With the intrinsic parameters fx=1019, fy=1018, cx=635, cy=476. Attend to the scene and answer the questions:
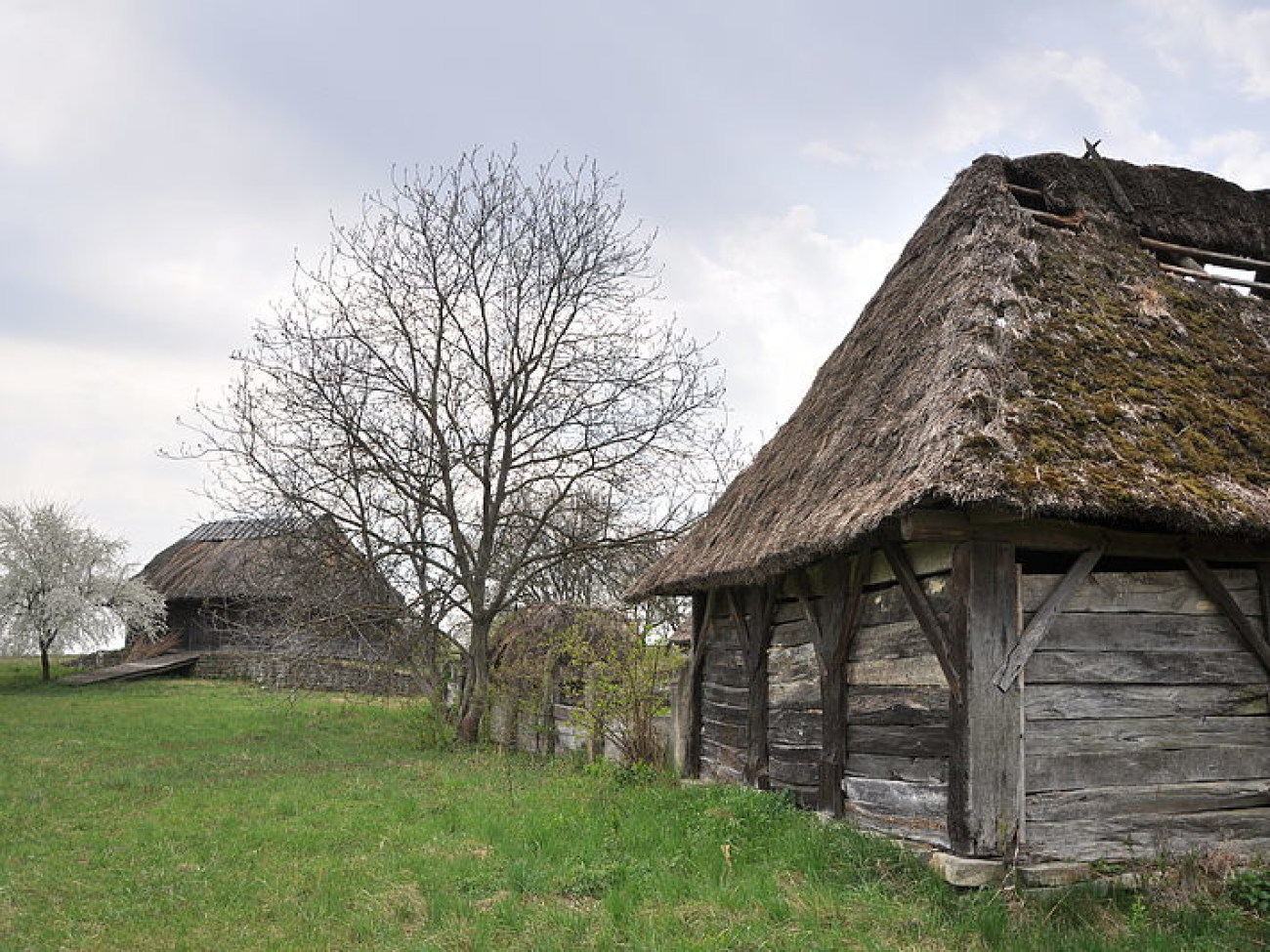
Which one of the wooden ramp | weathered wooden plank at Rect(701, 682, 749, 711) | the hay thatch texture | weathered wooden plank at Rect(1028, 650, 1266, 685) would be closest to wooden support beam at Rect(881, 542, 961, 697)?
weathered wooden plank at Rect(1028, 650, 1266, 685)

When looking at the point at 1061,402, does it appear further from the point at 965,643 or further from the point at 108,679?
the point at 108,679

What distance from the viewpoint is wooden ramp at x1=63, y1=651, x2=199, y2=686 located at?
89.8 feet

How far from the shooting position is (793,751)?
771cm

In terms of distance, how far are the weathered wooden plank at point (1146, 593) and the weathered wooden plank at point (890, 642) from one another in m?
0.67

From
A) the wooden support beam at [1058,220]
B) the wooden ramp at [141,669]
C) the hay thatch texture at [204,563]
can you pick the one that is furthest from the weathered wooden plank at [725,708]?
the wooden ramp at [141,669]

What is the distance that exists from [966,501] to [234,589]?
Result: 26855 mm

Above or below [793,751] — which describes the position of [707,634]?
above

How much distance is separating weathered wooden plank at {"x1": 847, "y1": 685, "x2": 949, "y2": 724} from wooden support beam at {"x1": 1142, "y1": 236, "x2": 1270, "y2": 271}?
4400 mm

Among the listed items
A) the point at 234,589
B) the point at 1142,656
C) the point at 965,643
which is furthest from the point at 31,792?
the point at 234,589

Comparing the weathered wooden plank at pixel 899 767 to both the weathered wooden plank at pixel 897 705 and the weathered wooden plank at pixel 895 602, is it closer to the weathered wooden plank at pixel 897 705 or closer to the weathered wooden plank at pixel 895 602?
the weathered wooden plank at pixel 897 705

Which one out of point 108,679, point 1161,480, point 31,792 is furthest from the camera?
point 108,679

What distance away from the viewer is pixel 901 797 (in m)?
6.13

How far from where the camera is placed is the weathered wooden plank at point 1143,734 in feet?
18.6

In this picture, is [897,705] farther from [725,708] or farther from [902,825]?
[725,708]
